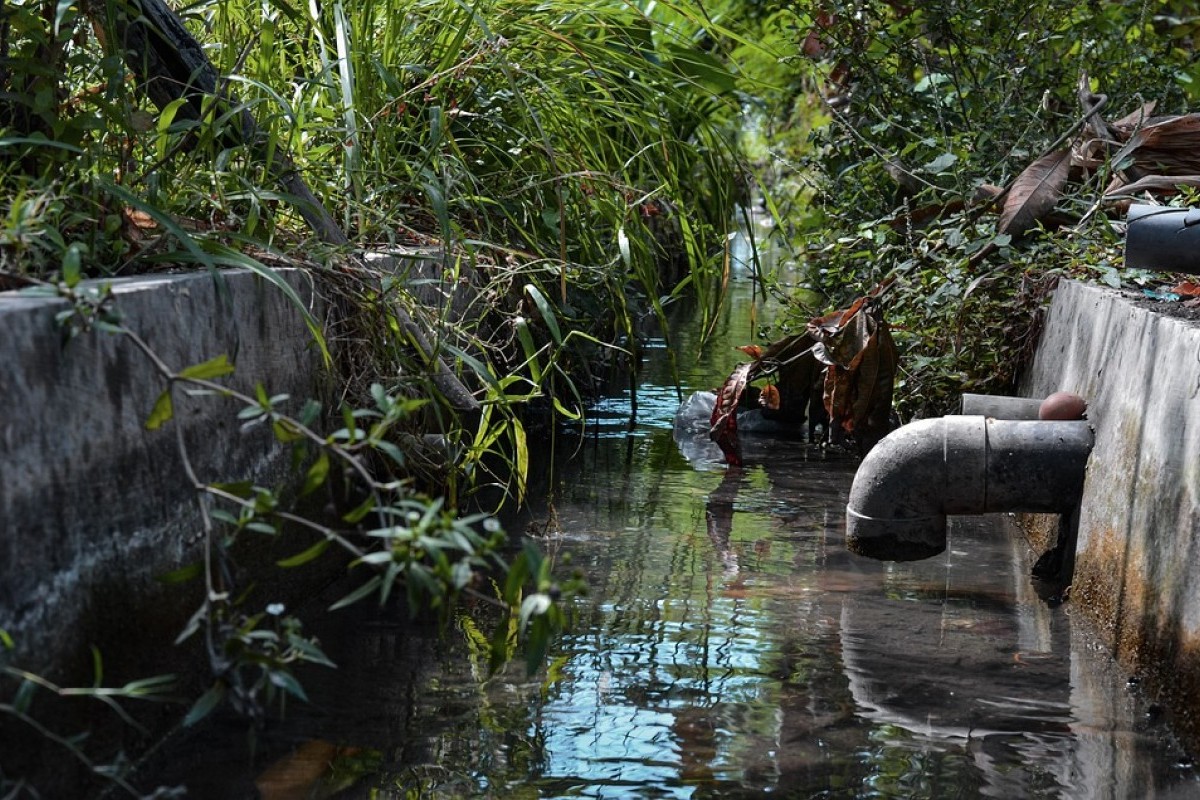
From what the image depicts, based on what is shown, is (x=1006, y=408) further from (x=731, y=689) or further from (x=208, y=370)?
(x=208, y=370)

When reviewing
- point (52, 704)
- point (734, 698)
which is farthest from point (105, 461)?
point (734, 698)

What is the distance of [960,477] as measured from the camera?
11.4ft

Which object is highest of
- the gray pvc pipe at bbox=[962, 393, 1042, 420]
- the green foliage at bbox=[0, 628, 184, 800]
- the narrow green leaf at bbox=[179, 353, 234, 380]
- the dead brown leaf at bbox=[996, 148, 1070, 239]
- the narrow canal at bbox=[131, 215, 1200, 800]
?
the dead brown leaf at bbox=[996, 148, 1070, 239]

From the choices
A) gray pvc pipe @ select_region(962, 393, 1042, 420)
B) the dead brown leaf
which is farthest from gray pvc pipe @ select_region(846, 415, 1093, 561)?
the dead brown leaf

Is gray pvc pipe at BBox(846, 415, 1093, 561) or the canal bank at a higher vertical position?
gray pvc pipe at BBox(846, 415, 1093, 561)

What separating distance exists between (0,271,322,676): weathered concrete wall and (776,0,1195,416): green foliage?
2.71 meters

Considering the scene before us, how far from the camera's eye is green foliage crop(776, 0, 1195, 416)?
15.5 feet

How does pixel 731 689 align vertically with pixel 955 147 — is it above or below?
below

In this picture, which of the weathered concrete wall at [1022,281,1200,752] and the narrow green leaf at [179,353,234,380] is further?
the weathered concrete wall at [1022,281,1200,752]

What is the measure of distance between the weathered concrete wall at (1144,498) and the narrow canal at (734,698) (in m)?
0.09

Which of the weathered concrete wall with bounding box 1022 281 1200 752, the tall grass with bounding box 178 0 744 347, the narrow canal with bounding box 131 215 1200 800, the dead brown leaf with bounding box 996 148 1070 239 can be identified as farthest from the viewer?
the dead brown leaf with bounding box 996 148 1070 239

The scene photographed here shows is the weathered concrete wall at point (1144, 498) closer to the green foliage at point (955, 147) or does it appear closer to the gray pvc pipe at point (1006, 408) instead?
the gray pvc pipe at point (1006, 408)

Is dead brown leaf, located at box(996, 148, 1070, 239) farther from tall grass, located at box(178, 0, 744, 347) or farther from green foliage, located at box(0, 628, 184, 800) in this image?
green foliage, located at box(0, 628, 184, 800)

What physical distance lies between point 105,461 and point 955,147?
4364 millimetres
